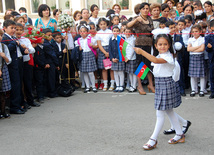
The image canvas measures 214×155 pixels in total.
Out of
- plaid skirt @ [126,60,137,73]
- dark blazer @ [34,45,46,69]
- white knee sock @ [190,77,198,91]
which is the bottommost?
white knee sock @ [190,77,198,91]

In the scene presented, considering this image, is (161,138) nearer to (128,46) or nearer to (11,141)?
(11,141)

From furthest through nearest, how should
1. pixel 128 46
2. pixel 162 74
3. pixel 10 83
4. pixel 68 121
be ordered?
pixel 128 46 < pixel 10 83 < pixel 68 121 < pixel 162 74

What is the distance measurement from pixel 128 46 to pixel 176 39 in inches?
47.8

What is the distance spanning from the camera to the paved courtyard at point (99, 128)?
4.16 meters

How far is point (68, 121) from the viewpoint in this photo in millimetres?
5473

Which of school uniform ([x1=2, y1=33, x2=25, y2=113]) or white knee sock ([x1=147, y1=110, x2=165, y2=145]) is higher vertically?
school uniform ([x1=2, y1=33, x2=25, y2=113])

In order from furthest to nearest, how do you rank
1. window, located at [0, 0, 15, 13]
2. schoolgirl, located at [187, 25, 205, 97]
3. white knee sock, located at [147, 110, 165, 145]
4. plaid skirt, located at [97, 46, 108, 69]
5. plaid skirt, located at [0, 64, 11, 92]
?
window, located at [0, 0, 15, 13] < plaid skirt, located at [97, 46, 108, 69] < schoolgirl, located at [187, 25, 205, 97] < plaid skirt, located at [0, 64, 11, 92] < white knee sock, located at [147, 110, 165, 145]

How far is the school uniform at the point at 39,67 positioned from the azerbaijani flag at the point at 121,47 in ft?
6.36

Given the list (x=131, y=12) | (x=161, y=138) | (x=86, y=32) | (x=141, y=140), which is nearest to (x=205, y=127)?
(x=161, y=138)

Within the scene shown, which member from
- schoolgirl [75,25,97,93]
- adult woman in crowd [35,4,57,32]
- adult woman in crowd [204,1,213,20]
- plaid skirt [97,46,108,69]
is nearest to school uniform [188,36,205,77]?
adult woman in crowd [204,1,213,20]

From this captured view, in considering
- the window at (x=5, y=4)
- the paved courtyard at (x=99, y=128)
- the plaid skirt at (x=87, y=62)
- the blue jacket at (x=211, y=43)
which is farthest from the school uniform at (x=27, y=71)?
the window at (x=5, y=4)

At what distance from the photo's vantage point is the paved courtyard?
416 centimetres

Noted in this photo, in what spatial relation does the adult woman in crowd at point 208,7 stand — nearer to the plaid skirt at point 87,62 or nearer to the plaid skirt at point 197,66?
the plaid skirt at point 197,66

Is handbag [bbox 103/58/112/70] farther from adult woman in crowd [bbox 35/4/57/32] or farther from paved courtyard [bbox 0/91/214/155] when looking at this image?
adult woman in crowd [bbox 35/4/57/32]
